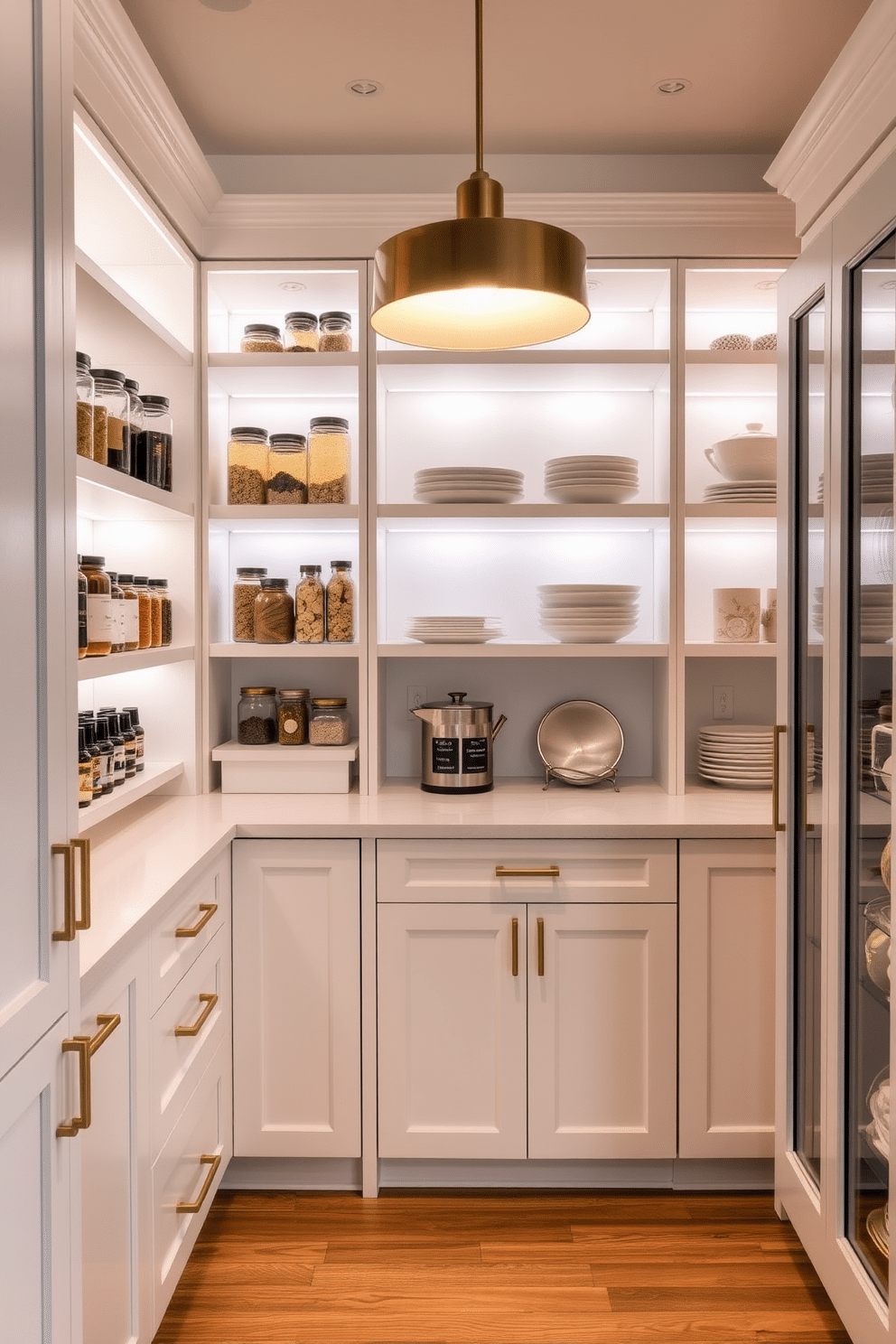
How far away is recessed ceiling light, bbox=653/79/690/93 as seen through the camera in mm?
2477

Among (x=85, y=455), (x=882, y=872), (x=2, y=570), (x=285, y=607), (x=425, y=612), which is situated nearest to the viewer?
(x=2, y=570)

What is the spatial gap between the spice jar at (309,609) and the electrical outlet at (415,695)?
394 mm

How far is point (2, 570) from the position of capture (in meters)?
1.03

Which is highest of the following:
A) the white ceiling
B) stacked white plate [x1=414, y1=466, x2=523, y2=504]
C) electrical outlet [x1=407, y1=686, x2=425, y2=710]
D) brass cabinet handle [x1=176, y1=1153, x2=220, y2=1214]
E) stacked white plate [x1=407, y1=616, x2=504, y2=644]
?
the white ceiling

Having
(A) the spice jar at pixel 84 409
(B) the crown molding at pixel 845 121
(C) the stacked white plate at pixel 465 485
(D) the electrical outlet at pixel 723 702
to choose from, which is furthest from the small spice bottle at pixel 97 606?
(D) the electrical outlet at pixel 723 702

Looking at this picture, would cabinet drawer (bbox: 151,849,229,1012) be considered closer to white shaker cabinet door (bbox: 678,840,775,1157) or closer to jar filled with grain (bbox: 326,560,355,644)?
jar filled with grain (bbox: 326,560,355,644)

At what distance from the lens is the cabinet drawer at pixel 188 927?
5.91ft

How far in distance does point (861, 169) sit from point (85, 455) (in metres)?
1.49

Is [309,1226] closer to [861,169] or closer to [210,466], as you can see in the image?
[210,466]

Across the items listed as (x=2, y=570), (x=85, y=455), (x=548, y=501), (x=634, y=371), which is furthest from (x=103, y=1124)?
(x=634, y=371)

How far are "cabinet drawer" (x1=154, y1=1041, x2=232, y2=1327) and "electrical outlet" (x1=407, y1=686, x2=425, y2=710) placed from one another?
1.13m

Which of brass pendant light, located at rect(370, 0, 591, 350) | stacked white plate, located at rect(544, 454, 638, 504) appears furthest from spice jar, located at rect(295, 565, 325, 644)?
brass pendant light, located at rect(370, 0, 591, 350)

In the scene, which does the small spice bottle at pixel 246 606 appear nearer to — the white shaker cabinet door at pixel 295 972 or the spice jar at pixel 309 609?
the spice jar at pixel 309 609

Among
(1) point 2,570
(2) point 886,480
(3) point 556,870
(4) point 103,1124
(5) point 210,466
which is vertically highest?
(5) point 210,466
